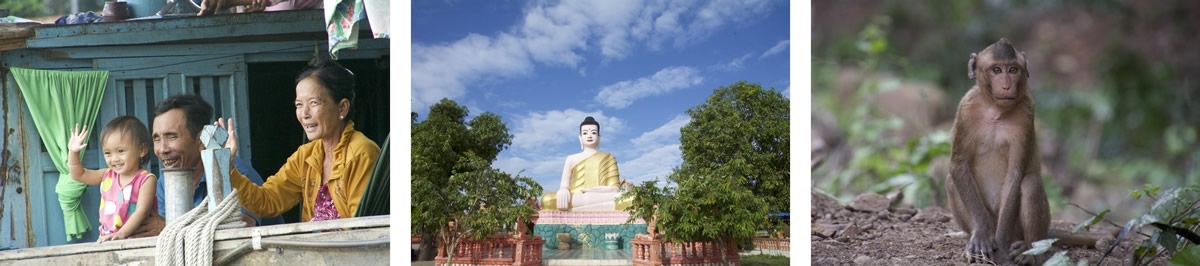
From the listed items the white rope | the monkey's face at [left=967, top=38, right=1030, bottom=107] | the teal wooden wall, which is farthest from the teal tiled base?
the monkey's face at [left=967, top=38, right=1030, bottom=107]

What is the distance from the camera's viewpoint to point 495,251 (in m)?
5.77

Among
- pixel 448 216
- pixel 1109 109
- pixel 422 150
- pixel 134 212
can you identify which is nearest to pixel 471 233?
pixel 448 216

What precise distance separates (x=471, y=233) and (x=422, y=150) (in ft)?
1.82

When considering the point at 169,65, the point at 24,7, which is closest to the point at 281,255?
the point at 169,65

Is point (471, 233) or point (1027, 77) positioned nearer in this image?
point (1027, 77)

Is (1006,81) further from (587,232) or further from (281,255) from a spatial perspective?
(281,255)

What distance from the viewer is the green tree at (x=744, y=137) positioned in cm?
571

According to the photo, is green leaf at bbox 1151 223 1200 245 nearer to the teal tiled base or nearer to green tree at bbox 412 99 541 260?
the teal tiled base

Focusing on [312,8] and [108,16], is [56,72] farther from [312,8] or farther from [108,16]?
[312,8]

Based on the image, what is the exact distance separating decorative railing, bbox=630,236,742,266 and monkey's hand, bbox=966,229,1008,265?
1.24 metres

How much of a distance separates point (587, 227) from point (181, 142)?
2.24 meters

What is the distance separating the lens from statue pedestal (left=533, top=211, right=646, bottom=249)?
5.78 metres

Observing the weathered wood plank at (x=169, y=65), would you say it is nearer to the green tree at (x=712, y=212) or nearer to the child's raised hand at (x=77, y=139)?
the child's raised hand at (x=77, y=139)

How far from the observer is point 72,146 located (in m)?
5.36
